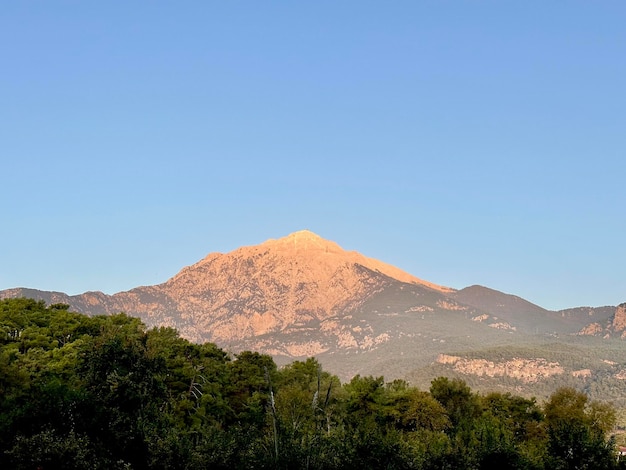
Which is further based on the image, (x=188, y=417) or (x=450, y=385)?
(x=450, y=385)

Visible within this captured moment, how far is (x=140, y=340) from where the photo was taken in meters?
74.4

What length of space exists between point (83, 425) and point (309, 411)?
1738 inches

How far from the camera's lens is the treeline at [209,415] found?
43.0 meters

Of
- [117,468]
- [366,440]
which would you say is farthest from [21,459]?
[366,440]

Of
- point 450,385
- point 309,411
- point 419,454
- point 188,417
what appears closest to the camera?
point 419,454

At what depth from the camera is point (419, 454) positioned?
168 feet

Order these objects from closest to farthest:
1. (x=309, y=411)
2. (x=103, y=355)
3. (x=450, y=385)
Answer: (x=103, y=355), (x=309, y=411), (x=450, y=385)

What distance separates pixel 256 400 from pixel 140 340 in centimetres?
1962

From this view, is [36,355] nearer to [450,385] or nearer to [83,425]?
[83,425]

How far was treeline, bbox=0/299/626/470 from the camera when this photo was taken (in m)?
43.0

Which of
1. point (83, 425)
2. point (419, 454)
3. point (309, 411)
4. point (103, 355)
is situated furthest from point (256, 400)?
point (83, 425)

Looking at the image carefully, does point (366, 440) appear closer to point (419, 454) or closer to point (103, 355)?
point (419, 454)

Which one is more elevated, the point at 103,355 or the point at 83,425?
the point at 103,355

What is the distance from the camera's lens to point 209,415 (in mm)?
77125
